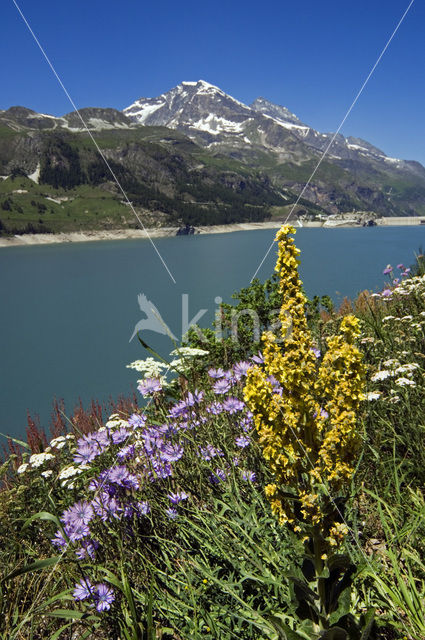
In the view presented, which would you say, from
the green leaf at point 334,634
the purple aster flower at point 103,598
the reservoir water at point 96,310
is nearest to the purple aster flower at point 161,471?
the purple aster flower at point 103,598

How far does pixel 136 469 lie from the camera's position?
4016mm

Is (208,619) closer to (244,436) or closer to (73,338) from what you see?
(244,436)

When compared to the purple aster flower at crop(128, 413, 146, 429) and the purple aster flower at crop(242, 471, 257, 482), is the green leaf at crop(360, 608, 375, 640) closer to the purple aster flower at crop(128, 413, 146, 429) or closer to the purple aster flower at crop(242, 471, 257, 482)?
the purple aster flower at crop(242, 471, 257, 482)

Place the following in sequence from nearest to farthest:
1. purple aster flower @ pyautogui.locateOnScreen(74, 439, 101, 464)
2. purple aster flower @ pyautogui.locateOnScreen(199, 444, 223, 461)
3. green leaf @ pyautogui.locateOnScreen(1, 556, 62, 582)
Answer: green leaf @ pyautogui.locateOnScreen(1, 556, 62, 582) → purple aster flower @ pyautogui.locateOnScreen(74, 439, 101, 464) → purple aster flower @ pyautogui.locateOnScreen(199, 444, 223, 461)

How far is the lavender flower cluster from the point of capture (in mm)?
3115

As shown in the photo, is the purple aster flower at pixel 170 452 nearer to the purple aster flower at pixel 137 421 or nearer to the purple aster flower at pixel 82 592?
the purple aster flower at pixel 137 421

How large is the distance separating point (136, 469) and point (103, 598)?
1.36 metres

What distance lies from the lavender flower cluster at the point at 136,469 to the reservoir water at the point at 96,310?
61.2ft

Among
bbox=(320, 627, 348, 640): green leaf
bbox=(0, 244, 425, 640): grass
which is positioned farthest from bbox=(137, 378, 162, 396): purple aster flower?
bbox=(320, 627, 348, 640): green leaf

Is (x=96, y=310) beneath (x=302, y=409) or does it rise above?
above

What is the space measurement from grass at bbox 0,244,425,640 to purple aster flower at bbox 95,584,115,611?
0.03 metres

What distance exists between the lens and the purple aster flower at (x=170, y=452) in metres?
3.58

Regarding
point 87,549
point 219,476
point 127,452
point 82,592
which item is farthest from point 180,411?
point 82,592

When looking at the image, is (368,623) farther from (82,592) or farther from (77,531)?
(77,531)
